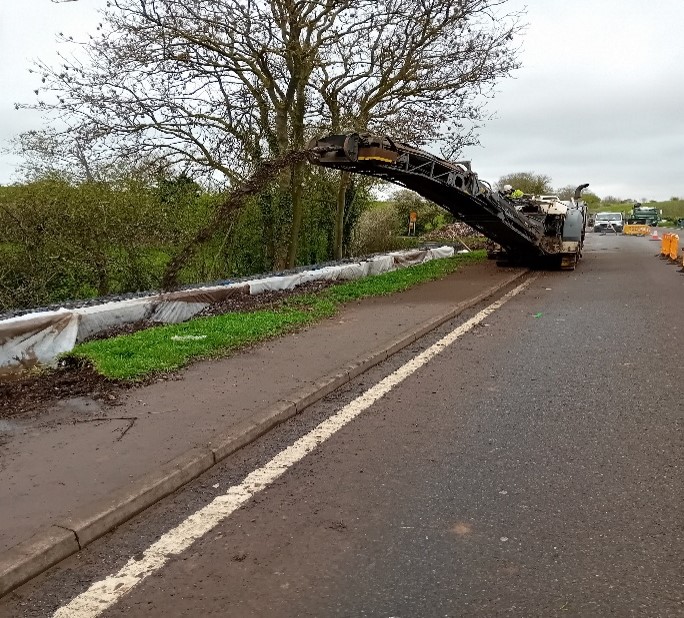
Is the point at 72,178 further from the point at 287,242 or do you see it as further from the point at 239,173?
the point at 287,242

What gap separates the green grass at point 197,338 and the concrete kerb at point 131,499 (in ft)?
5.28

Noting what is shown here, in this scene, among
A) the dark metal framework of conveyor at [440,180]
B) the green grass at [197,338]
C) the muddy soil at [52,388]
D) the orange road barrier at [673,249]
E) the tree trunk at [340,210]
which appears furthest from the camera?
the orange road barrier at [673,249]

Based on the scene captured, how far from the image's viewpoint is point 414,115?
1641 cm

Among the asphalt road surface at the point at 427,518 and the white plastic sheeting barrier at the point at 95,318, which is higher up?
the white plastic sheeting barrier at the point at 95,318

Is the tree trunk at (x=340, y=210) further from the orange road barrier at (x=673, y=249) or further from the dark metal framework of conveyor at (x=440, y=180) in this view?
the orange road barrier at (x=673, y=249)

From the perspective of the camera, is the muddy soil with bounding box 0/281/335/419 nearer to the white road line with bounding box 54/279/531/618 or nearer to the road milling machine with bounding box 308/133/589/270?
the white road line with bounding box 54/279/531/618

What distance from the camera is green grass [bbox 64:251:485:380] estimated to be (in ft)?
20.8

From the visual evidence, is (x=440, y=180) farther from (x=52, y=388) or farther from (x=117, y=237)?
(x=52, y=388)

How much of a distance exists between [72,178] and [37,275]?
3170 millimetres

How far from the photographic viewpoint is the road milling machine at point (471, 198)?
11.0 metres

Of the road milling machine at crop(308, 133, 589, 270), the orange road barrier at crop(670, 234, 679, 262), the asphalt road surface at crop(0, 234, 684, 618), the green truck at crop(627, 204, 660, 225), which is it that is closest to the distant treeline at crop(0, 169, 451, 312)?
the road milling machine at crop(308, 133, 589, 270)

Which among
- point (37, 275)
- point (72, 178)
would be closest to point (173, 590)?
point (37, 275)

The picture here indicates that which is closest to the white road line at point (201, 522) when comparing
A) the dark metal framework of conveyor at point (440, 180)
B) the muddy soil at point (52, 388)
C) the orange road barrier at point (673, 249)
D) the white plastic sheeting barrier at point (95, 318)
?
the muddy soil at point (52, 388)

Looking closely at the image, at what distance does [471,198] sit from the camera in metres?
14.0
